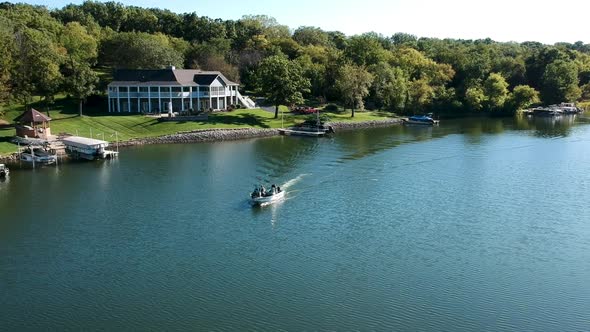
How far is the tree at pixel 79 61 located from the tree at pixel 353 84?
42450 millimetres

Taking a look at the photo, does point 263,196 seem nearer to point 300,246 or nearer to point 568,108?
point 300,246

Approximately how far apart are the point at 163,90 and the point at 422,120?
47.1 metres

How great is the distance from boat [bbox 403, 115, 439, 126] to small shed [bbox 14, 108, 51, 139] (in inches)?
2471

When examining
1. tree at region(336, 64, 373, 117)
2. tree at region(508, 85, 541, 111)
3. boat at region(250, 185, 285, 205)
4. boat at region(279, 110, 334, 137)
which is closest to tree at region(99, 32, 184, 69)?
boat at region(279, 110, 334, 137)

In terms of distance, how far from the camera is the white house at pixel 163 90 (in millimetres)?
91250

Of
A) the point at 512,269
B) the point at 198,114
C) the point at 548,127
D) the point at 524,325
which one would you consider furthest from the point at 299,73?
the point at 524,325

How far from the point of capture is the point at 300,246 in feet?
121

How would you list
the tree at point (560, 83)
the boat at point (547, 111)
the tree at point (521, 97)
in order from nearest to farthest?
the tree at point (521, 97) → the boat at point (547, 111) → the tree at point (560, 83)

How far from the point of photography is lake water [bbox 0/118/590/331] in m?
27.9

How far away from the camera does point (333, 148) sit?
75000 mm

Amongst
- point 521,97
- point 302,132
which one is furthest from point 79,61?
point 521,97

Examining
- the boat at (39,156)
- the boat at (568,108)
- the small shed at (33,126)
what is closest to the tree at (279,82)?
the small shed at (33,126)

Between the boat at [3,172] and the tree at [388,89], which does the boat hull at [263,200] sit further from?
the tree at [388,89]

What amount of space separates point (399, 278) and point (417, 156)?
3920cm
